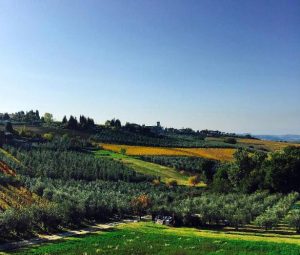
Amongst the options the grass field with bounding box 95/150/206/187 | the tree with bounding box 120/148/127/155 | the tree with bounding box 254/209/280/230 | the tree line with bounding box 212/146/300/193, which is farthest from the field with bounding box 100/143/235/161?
the tree with bounding box 254/209/280/230

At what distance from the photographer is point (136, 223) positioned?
3408 inches

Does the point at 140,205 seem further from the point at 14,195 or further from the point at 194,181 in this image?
the point at 194,181

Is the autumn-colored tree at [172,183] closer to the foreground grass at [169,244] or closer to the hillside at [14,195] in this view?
the hillside at [14,195]

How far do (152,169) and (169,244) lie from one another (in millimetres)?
83713

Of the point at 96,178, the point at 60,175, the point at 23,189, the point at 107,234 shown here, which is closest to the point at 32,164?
the point at 60,175

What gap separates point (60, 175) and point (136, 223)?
47.9 metres

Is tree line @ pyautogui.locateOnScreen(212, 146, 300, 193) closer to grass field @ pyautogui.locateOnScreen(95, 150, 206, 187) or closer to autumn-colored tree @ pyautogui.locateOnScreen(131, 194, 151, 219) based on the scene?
grass field @ pyautogui.locateOnScreen(95, 150, 206, 187)

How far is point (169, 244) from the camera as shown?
218 ft

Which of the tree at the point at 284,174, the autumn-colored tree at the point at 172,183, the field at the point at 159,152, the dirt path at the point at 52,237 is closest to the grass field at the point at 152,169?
the autumn-colored tree at the point at 172,183

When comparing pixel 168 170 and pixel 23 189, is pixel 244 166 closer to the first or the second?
pixel 168 170

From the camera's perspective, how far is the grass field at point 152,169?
140625 mm

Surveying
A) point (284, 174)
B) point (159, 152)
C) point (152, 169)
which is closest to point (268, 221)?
point (284, 174)

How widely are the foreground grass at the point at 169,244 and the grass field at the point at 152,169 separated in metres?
63.3

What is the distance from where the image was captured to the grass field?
140625 mm
